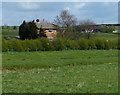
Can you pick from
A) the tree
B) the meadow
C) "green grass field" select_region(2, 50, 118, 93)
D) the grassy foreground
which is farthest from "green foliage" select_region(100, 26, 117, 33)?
"green grass field" select_region(2, 50, 118, 93)

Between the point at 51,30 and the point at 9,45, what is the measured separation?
59.0m

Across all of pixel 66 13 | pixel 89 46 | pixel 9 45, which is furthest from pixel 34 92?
pixel 66 13

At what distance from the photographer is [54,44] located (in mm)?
68875

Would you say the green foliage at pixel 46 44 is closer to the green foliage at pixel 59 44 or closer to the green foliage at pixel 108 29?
the green foliage at pixel 59 44

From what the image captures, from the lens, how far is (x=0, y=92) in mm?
13062

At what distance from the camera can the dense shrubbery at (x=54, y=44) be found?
62.5 meters

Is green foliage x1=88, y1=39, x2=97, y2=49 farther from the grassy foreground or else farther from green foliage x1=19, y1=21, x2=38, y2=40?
the grassy foreground

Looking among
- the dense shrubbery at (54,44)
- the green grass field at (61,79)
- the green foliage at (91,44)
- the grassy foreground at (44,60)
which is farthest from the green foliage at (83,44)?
the green grass field at (61,79)

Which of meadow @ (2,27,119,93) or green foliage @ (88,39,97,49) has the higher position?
meadow @ (2,27,119,93)

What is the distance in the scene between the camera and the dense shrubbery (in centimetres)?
6250

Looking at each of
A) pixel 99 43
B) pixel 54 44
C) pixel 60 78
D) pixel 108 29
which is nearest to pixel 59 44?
pixel 54 44

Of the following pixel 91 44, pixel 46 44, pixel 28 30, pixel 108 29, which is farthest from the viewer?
pixel 108 29

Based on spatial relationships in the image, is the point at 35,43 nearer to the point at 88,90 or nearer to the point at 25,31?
the point at 25,31

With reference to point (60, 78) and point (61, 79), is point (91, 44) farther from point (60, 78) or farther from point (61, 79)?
point (61, 79)
